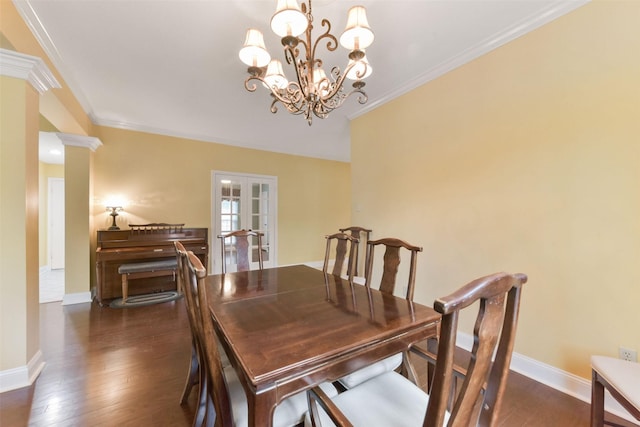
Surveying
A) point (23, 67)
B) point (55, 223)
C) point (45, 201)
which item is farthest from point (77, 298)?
point (45, 201)

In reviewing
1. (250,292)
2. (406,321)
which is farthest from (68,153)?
(406,321)

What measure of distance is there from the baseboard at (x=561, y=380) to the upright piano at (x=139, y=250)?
3970 millimetres

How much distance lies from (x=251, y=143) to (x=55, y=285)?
429 cm

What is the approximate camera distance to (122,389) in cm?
175

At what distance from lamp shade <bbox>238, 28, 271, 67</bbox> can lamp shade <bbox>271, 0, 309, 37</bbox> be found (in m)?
0.21

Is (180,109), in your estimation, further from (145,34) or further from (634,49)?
(634,49)

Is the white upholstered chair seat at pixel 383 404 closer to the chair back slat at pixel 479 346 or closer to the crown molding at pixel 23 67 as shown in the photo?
the chair back slat at pixel 479 346

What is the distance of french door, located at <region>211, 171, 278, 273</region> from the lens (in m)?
4.70

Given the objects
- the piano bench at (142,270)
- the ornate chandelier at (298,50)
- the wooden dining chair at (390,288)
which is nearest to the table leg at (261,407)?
the wooden dining chair at (390,288)

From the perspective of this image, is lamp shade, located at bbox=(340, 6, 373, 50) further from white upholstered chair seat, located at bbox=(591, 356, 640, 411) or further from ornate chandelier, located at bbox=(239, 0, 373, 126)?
white upholstered chair seat, located at bbox=(591, 356, 640, 411)

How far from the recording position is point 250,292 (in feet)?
5.56

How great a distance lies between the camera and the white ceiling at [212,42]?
175cm

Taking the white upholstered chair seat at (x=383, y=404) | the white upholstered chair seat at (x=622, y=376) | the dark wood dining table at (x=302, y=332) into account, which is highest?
the dark wood dining table at (x=302, y=332)

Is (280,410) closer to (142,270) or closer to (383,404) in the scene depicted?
(383,404)
